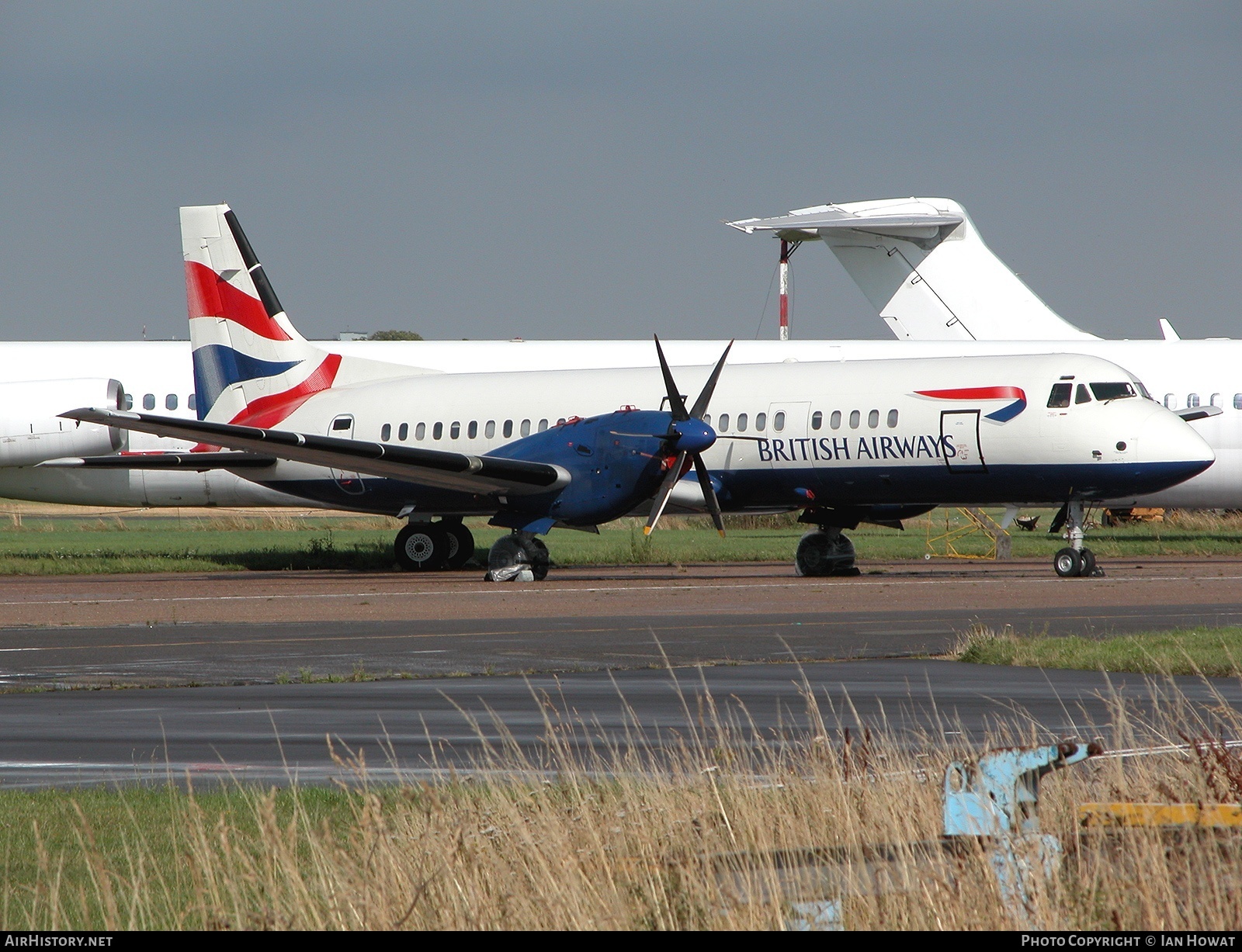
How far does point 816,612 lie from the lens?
21562 mm

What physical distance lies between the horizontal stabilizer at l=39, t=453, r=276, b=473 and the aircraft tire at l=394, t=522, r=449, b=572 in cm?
336

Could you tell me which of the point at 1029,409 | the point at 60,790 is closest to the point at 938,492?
the point at 1029,409

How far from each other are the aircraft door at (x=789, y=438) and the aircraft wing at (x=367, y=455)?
154 inches

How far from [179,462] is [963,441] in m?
15.4

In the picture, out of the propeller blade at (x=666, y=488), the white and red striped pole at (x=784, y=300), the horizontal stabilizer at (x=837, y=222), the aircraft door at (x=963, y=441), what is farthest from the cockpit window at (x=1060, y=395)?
the white and red striped pole at (x=784, y=300)

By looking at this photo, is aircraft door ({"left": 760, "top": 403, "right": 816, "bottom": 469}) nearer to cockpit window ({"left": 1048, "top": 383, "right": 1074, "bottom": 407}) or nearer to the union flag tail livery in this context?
cockpit window ({"left": 1048, "top": 383, "right": 1074, "bottom": 407})

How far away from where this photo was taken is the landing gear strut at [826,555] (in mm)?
30344

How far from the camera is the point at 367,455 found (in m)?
28.8

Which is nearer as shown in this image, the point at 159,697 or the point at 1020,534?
the point at 159,697

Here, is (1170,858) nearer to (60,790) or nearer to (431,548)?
(60,790)

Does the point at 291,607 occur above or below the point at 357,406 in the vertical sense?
below

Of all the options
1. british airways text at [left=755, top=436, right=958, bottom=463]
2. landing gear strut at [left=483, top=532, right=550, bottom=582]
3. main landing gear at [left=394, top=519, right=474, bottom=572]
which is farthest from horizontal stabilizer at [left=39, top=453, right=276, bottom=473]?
british airways text at [left=755, top=436, right=958, bottom=463]

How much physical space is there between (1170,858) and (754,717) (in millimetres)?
6092

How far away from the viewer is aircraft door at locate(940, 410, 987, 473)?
28234mm
